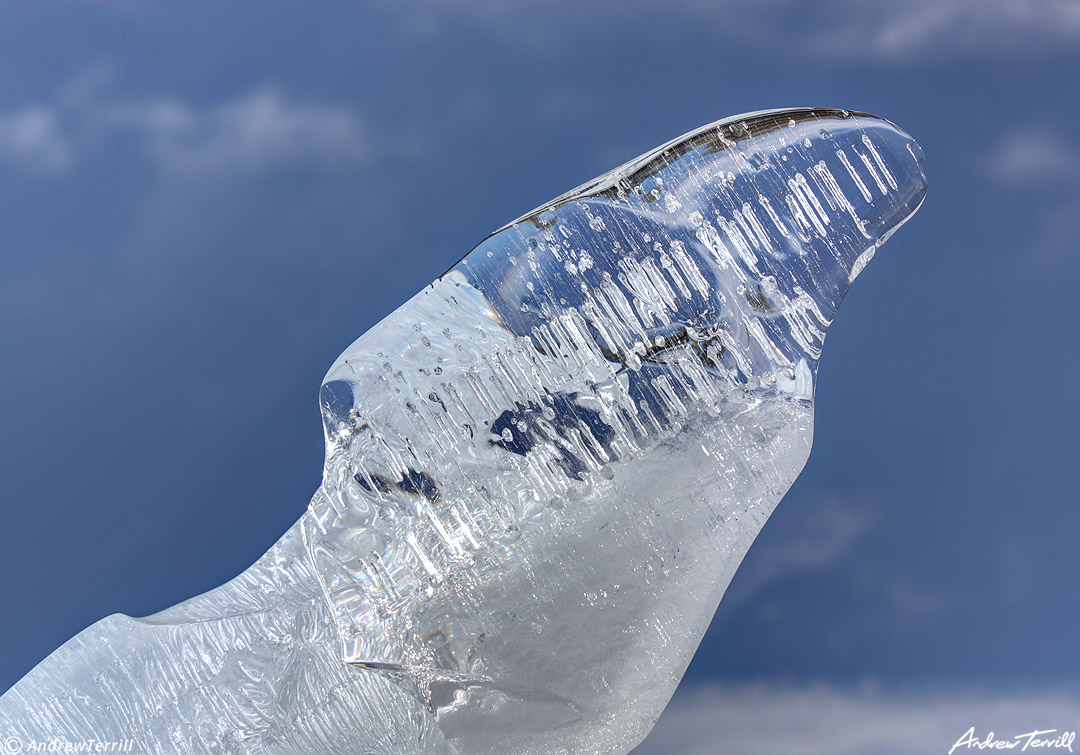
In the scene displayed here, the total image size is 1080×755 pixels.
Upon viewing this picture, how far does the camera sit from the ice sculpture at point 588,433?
27.2 inches

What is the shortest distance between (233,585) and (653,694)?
1.39 ft

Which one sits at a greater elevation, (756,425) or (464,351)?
(464,351)

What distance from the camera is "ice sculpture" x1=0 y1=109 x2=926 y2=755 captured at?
2.27ft

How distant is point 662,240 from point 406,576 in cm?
37

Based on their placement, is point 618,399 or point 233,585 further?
point 233,585

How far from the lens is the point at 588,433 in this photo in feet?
2.29

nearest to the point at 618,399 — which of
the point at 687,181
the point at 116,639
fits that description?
the point at 687,181

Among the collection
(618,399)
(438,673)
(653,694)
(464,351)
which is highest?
(464,351)

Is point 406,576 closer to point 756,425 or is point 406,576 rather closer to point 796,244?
point 756,425

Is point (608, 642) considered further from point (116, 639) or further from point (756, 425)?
point (116, 639)

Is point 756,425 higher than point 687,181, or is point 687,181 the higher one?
point 687,181

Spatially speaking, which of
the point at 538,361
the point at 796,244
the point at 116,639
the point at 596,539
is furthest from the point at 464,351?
the point at 116,639

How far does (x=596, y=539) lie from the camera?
692mm

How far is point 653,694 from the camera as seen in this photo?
72 cm
